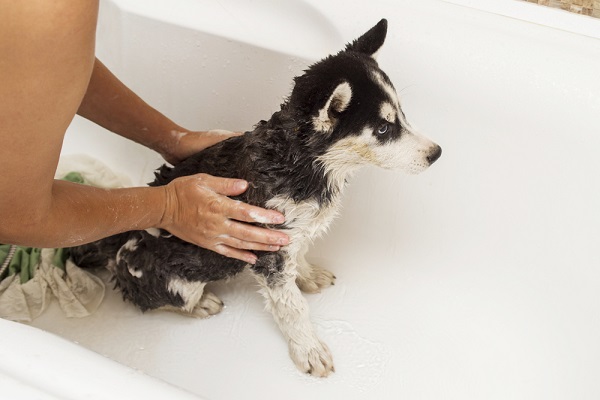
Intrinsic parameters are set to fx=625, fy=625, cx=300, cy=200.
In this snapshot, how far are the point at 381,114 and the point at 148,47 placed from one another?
0.96m

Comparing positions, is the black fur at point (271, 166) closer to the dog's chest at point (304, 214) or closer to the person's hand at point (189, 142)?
the dog's chest at point (304, 214)

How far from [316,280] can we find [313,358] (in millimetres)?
299

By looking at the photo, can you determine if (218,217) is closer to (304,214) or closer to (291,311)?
(304,214)

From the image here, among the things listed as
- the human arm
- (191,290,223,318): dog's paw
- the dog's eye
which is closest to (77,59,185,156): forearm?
the human arm

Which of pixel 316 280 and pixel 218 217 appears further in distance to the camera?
pixel 316 280

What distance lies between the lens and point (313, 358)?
188 centimetres

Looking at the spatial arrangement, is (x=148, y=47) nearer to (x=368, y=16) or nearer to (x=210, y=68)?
(x=210, y=68)

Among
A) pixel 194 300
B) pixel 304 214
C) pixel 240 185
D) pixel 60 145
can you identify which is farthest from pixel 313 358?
pixel 60 145

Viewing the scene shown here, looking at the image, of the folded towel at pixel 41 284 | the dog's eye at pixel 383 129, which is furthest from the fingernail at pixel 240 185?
the folded towel at pixel 41 284

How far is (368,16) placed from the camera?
Answer: 1839 mm

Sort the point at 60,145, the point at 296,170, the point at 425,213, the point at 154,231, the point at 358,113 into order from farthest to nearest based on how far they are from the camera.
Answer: the point at 425,213
the point at 154,231
the point at 296,170
the point at 358,113
the point at 60,145

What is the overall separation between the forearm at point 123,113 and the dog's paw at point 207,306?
0.48 meters

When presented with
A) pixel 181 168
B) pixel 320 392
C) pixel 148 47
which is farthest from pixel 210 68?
pixel 320 392

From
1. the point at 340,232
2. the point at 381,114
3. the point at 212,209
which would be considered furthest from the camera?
the point at 340,232
